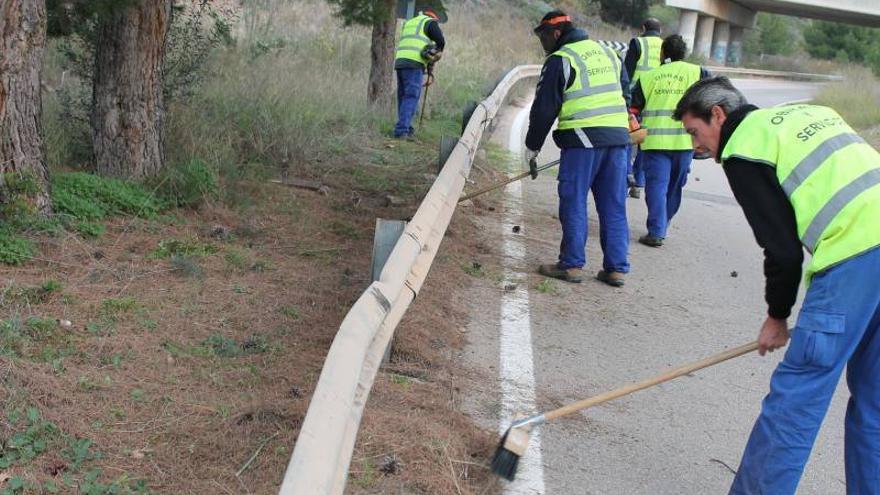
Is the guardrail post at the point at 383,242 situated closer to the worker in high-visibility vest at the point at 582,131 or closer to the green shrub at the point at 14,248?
the green shrub at the point at 14,248

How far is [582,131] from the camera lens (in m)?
7.52

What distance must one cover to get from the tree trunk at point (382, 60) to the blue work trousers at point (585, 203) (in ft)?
21.4

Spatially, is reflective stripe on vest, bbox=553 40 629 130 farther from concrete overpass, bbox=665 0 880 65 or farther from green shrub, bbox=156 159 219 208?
concrete overpass, bbox=665 0 880 65

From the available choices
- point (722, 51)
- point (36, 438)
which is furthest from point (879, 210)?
point (722, 51)

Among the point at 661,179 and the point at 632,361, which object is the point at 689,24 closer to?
the point at 661,179

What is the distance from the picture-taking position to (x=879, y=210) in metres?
3.58

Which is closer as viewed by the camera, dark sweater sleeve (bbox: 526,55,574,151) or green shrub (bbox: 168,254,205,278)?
green shrub (bbox: 168,254,205,278)

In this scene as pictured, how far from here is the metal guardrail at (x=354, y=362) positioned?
2525 millimetres

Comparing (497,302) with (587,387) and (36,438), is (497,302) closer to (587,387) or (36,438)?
(587,387)

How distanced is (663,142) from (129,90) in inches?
176

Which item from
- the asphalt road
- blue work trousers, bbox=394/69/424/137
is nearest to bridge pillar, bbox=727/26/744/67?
blue work trousers, bbox=394/69/424/137

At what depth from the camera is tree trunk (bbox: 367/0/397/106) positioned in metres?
14.1

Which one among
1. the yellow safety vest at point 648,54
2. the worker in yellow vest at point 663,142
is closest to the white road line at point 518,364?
the worker in yellow vest at point 663,142

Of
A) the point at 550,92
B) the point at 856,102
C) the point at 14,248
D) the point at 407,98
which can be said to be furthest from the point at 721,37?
the point at 14,248
